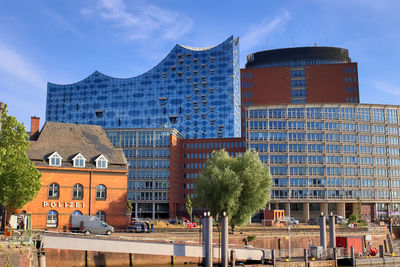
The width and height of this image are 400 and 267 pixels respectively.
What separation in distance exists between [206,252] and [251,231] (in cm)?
2335

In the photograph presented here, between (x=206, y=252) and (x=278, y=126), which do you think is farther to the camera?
(x=278, y=126)

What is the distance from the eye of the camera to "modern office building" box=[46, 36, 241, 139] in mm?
173875

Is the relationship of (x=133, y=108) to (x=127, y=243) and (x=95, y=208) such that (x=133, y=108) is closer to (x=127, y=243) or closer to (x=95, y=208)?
(x=95, y=208)

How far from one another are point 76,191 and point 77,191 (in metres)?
0.13

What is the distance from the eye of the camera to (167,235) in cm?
5262

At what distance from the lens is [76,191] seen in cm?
5762

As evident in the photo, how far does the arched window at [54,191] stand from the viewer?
5638cm

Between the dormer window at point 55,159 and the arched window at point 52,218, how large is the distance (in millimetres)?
6049

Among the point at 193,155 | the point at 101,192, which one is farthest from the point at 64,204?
the point at 193,155

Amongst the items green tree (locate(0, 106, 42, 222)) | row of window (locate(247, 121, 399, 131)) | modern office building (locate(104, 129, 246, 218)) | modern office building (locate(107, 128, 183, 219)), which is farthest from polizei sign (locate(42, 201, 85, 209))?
modern office building (locate(107, 128, 183, 219))

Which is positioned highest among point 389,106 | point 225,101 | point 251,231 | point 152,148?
point 225,101

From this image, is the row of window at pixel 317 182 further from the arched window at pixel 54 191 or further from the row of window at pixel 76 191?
the arched window at pixel 54 191

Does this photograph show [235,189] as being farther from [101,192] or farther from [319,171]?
[319,171]

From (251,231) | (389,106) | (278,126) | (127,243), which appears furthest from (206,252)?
(389,106)
